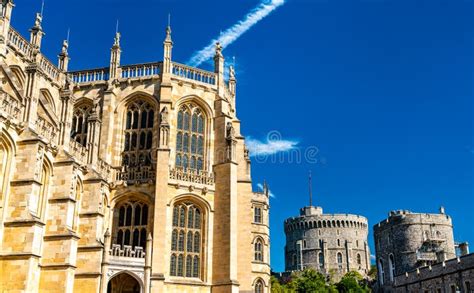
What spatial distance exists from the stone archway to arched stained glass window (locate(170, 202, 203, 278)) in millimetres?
2319

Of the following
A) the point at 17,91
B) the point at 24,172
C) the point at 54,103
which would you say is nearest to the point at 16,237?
the point at 24,172

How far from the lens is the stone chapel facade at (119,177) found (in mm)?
24481

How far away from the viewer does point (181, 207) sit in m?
34.9

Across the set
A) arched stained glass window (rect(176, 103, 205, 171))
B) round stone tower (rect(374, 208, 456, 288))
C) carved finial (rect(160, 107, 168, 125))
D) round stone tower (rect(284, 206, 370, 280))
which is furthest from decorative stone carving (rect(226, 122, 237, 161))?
round stone tower (rect(284, 206, 370, 280))

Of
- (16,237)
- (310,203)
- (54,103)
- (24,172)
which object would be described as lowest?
(16,237)

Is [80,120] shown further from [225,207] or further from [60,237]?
[60,237]

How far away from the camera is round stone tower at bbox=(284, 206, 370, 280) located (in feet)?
310

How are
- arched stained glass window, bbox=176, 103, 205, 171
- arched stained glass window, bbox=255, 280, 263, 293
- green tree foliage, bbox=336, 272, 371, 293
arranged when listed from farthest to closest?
green tree foliage, bbox=336, 272, 371, 293 < arched stained glass window, bbox=255, 280, 263, 293 < arched stained glass window, bbox=176, 103, 205, 171

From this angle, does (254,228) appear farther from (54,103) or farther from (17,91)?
(17,91)

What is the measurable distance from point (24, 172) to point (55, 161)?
3772 millimetres

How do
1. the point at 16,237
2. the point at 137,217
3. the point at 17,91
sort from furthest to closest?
the point at 137,217 → the point at 17,91 → the point at 16,237

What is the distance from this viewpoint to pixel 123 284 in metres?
33.0

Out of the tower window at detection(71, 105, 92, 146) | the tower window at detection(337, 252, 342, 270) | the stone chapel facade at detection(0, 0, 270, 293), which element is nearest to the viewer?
the stone chapel facade at detection(0, 0, 270, 293)

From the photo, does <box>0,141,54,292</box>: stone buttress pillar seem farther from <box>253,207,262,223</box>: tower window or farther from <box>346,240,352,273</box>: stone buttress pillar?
<box>346,240,352,273</box>: stone buttress pillar
